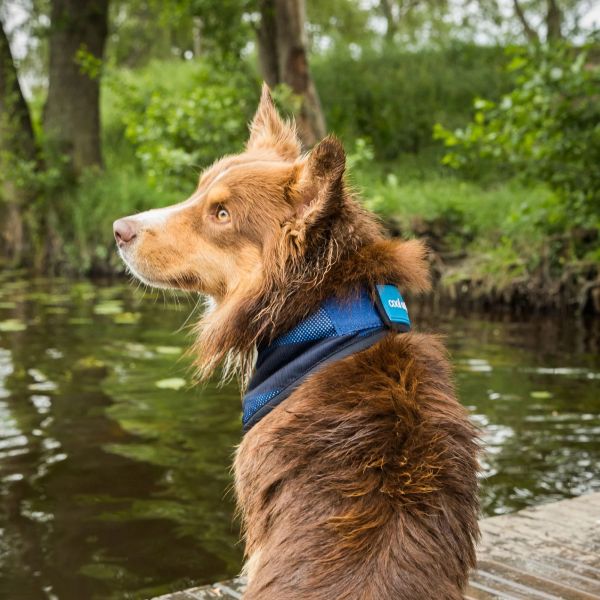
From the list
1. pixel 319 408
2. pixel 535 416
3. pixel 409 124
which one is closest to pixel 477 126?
pixel 535 416

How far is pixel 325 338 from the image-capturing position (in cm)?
284

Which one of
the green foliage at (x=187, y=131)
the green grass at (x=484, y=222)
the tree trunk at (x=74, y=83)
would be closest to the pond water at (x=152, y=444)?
the green grass at (x=484, y=222)

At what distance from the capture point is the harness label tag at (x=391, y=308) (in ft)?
9.31

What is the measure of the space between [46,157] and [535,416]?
1456 centimetres

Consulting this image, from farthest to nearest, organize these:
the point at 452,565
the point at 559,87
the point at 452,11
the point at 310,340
A: the point at 452,11 < the point at 559,87 < the point at 310,340 < the point at 452,565

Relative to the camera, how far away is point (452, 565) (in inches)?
95.0

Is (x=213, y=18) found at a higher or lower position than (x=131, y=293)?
higher

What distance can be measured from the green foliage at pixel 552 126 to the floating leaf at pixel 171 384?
423cm

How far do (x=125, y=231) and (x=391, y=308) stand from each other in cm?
116

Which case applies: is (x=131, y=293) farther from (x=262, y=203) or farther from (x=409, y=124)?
(x=262, y=203)

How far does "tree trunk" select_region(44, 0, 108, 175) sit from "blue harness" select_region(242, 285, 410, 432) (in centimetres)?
1755

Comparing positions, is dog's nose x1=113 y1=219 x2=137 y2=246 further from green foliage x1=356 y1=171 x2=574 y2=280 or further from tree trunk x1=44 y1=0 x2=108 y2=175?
tree trunk x1=44 y1=0 x2=108 y2=175

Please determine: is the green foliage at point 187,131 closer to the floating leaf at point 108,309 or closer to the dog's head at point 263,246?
the floating leaf at point 108,309

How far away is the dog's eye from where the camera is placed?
325 cm
